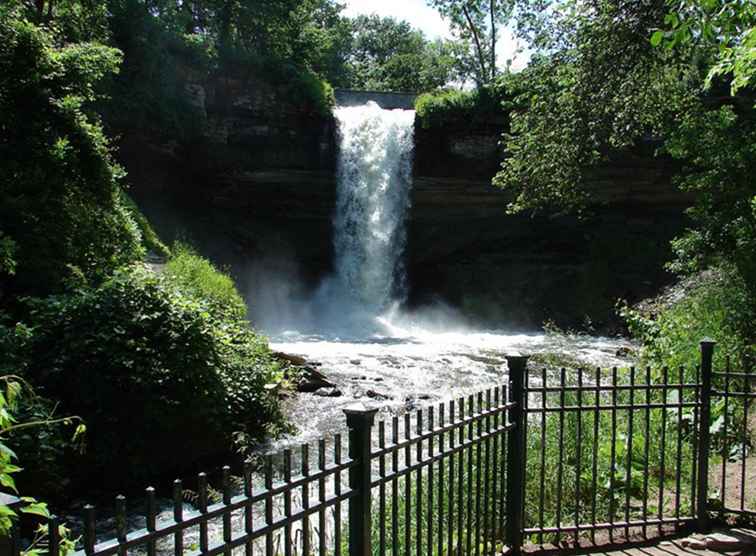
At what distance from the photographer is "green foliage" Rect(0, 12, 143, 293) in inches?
396

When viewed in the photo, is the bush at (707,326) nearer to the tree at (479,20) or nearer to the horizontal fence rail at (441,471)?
the horizontal fence rail at (441,471)

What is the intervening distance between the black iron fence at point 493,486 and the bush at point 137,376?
3.09 feet

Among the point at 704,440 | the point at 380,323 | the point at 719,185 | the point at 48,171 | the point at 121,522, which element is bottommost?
the point at 380,323

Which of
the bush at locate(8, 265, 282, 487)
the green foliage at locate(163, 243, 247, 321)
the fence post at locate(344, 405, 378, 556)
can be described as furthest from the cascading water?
the fence post at locate(344, 405, 378, 556)

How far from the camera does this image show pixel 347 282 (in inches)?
997

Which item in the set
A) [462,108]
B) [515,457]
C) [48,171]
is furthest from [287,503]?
[462,108]

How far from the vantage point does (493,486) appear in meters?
4.58

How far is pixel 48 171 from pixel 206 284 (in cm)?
412

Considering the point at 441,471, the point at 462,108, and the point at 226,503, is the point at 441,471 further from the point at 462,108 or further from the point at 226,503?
the point at 462,108

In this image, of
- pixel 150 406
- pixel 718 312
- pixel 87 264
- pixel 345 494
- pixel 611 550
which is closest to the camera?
→ pixel 345 494

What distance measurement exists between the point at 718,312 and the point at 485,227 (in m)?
16.9

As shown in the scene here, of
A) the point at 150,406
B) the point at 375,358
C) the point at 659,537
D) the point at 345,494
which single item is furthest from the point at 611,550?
the point at 375,358

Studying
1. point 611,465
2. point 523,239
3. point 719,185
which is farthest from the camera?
point 523,239

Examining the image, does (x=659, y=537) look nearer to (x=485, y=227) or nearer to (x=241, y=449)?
(x=241, y=449)
